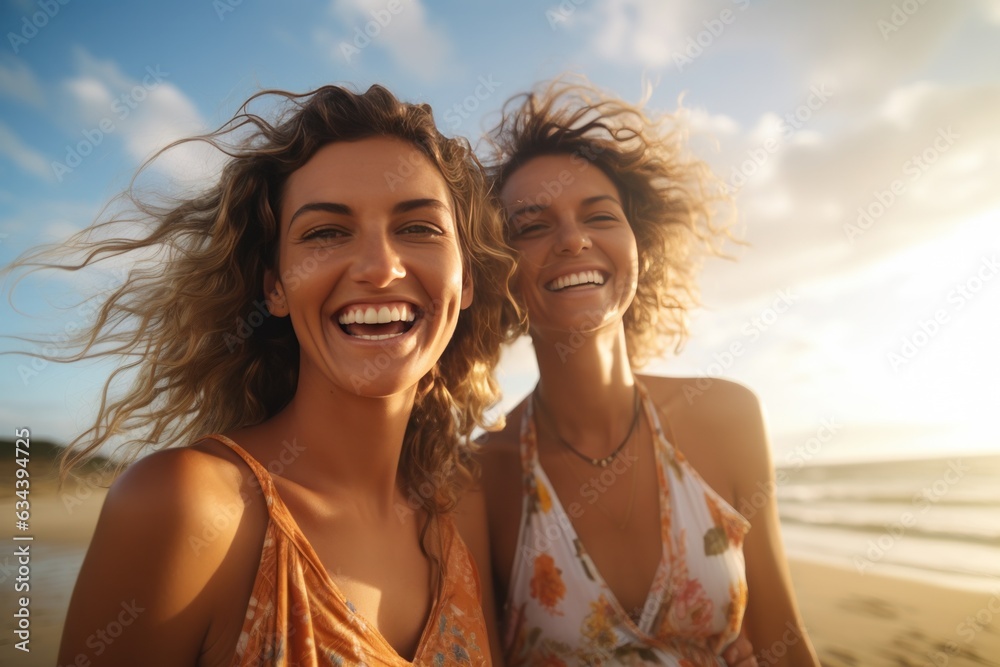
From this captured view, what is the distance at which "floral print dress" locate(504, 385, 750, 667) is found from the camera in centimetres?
312

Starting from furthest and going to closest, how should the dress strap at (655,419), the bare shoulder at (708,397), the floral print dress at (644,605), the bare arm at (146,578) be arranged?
the bare shoulder at (708,397)
the dress strap at (655,419)
the floral print dress at (644,605)
the bare arm at (146,578)

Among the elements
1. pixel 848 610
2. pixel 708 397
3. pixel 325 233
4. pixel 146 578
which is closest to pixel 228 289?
pixel 325 233

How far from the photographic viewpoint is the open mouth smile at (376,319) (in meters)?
2.34

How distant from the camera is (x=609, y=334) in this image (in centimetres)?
376

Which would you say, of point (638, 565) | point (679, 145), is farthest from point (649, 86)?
point (638, 565)

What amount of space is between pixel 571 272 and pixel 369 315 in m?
1.43

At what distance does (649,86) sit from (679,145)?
0.44 metres

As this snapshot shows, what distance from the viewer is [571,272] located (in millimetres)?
3447

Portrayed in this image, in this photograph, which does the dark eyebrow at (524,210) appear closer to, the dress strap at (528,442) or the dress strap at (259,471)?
the dress strap at (528,442)

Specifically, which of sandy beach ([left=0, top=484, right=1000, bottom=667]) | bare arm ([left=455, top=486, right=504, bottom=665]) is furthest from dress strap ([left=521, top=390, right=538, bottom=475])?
sandy beach ([left=0, top=484, right=1000, bottom=667])

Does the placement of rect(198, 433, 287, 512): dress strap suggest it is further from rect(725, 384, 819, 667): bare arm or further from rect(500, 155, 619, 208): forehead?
rect(725, 384, 819, 667): bare arm

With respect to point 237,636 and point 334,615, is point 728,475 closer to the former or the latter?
point 334,615

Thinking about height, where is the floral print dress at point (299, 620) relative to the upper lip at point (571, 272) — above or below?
below

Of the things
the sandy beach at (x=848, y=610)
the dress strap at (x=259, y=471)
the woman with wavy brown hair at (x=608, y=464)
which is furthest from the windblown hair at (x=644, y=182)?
the sandy beach at (x=848, y=610)
